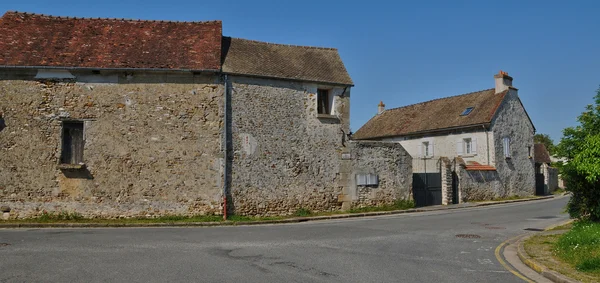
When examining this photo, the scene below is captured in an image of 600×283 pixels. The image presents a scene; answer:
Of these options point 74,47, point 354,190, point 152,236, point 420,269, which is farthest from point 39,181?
point 420,269

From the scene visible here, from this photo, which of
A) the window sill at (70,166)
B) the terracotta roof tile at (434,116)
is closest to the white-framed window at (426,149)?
the terracotta roof tile at (434,116)

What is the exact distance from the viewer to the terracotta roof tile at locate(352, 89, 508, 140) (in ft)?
95.9

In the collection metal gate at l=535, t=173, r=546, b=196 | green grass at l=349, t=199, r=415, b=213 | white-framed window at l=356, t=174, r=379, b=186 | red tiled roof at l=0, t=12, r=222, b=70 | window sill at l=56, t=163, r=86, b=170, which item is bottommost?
green grass at l=349, t=199, r=415, b=213

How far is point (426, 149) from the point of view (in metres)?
32.4

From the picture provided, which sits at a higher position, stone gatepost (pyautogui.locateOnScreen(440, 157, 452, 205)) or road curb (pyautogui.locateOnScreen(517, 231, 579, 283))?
stone gatepost (pyautogui.locateOnScreen(440, 157, 452, 205))

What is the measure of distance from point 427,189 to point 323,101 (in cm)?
749

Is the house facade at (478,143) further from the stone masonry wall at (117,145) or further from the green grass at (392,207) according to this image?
the stone masonry wall at (117,145)

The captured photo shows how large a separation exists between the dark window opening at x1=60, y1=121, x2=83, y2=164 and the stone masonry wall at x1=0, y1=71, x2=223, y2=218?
0.25m

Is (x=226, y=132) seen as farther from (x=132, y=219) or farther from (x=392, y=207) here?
(x=392, y=207)

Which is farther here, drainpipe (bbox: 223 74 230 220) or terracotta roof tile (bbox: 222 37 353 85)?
terracotta roof tile (bbox: 222 37 353 85)

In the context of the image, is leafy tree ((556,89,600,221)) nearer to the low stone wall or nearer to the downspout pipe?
the downspout pipe

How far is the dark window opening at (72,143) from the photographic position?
16.7 metres

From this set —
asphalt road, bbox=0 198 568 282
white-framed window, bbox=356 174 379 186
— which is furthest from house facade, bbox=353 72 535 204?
asphalt road, bbox=0 198 568 282

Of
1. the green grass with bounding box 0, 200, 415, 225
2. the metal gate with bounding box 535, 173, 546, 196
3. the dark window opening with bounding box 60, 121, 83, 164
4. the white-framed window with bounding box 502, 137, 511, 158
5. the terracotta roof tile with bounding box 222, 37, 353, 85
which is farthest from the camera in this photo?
the metal gate with bounding box 535, 173, 546, 196
